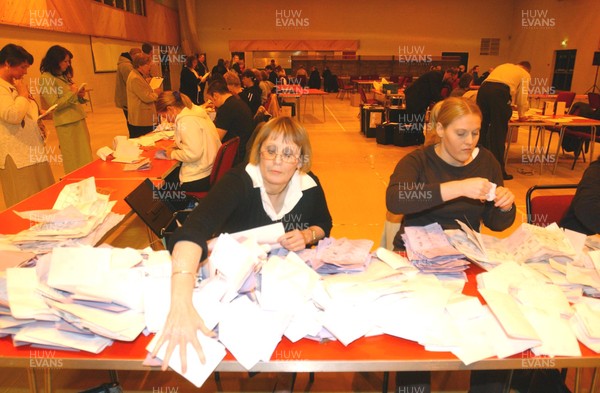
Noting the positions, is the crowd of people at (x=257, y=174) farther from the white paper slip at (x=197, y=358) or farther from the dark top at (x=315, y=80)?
the dark top at (x=315, y=80)

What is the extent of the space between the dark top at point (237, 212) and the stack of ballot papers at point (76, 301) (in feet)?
0.49

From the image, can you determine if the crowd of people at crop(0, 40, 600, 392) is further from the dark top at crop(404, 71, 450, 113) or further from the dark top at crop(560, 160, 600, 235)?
the dark top at crop(404, 71, 450, 113)

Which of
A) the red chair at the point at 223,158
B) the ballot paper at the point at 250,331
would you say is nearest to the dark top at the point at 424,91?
the red chair at the point at 223,158

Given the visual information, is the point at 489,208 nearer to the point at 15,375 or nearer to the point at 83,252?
the point at 83,252

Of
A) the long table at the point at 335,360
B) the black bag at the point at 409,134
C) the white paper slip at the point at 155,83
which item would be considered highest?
the white paper slip at the point at 155,83

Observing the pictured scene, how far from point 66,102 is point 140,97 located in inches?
46.0

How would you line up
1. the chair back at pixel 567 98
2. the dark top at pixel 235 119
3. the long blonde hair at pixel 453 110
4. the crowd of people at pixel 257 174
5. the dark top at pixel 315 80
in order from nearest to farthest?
1. the crowd of people at pixel 257 174
2. the long blonde hair at pixel 453 110
3. the dark top at pixel 235 119
4. the chair back at pixel 567 98
5. the dark top at pixel 315 80

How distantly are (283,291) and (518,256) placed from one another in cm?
99

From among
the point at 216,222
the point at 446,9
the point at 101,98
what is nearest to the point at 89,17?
the point at 101,98

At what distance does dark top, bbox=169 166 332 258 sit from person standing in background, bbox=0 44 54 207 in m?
2.27

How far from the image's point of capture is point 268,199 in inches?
76.9

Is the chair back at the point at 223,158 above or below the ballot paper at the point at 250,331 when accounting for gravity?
above

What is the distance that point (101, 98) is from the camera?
492 inches

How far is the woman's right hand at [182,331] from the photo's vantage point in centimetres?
112
